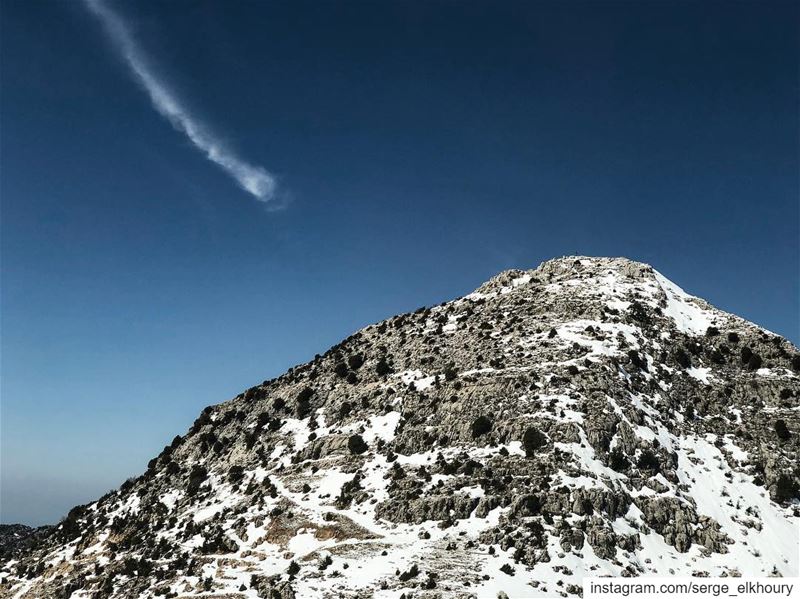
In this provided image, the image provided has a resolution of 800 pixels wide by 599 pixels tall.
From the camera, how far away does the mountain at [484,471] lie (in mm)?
41562

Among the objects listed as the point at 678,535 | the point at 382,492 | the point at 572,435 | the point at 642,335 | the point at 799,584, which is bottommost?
the point at 799,584

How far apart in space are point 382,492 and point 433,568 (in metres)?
13.9

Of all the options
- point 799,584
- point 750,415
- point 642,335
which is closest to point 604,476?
point 799,584

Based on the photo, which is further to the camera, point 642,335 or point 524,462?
point 642,335

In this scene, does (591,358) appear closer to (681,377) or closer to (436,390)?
(681,377)

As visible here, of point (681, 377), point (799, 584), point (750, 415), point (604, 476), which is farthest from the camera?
point (681, 377)

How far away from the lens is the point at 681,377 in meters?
68.2

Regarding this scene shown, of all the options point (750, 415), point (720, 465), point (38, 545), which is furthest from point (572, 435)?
point (38, 545)

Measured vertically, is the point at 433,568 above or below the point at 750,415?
below

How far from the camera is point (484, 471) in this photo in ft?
165

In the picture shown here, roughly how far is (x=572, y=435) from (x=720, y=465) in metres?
16.6

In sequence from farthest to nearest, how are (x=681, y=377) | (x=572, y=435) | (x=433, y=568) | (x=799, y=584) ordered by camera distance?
(x=681, y=377), (x=572, y=435), (x=799, y=584), (x=433, y=568)

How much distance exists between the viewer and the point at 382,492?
51.5 m

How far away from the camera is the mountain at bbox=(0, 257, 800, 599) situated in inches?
1636
